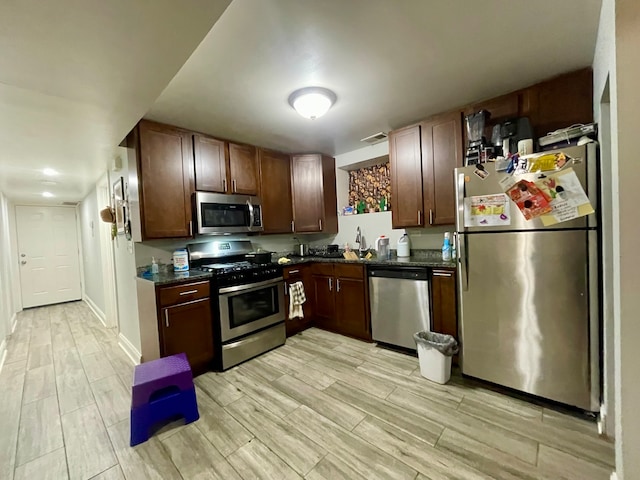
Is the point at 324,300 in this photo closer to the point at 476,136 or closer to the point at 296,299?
the point at 296,299

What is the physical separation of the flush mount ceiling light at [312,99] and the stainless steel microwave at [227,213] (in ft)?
4.21

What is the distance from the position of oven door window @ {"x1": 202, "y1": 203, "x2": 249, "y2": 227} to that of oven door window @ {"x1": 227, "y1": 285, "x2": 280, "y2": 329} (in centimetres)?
81

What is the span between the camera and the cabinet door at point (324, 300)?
320cm

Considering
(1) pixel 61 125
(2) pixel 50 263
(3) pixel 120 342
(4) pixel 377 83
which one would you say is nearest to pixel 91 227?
(2) pixel 50 263

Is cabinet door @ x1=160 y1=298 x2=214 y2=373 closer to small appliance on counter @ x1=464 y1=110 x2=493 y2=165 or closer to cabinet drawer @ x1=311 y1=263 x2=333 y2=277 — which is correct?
cabinet drawer @ x1=311 y1=263 x2=333 y2=277

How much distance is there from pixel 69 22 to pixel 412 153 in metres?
2.60

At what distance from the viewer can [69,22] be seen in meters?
1.07

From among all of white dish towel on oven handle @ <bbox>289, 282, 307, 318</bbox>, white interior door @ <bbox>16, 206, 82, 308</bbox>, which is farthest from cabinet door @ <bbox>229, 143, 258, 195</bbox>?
white interior door @ <bbox>16, 206, 82, 308</bbox>

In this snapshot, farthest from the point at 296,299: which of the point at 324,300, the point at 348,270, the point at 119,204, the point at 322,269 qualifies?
the point at 119,204

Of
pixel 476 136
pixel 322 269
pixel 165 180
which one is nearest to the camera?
pixel 476 136

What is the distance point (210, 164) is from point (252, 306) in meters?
1.58

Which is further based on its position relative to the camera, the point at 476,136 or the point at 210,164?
the point at 210,164

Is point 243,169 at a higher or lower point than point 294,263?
A: higher

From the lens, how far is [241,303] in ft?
8.55
